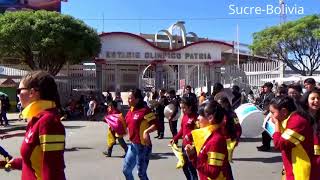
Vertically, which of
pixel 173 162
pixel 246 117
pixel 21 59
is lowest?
pixel 173 162

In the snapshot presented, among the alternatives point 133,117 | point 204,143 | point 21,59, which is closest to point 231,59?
point 21,59

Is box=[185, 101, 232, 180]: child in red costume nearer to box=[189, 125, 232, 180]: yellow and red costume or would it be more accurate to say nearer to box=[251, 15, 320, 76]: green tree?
box=[189, 125, 232, 180]: yellow and red costume

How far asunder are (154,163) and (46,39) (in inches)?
774

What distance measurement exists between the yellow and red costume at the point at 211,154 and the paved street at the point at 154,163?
4.81 metres

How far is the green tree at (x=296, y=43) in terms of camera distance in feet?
136

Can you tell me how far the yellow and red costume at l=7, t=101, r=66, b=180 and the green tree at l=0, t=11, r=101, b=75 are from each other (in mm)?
26191

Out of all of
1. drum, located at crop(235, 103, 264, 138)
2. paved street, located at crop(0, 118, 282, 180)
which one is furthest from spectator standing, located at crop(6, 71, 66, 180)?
drum, located at crop(235, 103, 264, 138)

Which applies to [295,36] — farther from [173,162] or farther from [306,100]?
[306,100]

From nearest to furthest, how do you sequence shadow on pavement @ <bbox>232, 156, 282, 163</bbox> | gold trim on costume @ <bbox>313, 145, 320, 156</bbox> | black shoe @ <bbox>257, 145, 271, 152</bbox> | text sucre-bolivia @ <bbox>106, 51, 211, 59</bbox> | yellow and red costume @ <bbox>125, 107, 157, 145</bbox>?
1. gold trim on costume @ <bbox>313, 145, 320, 156</bbox>
2. yellow and red costume @ <bbox>125, 107, 157, 145</bbox>
3. shadow on pavement @ <bbox>232, 156, 282, 163</bbox>
4. black shoe @ <bbox>257, 145, 271, 152</bbox>
5. text sucre-bolivia @ <bbox>106, 51, 211, 59</bbox>

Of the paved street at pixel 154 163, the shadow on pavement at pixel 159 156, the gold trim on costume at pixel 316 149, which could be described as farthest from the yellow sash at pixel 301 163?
the shadow on pavement at pixel 159 156

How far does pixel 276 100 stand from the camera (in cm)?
443

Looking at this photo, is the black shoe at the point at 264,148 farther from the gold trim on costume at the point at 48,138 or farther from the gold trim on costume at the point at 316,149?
the gold trim on costume at the point at 48,138

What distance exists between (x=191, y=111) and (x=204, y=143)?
10.1 ft

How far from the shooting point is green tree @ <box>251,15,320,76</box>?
41438mm
